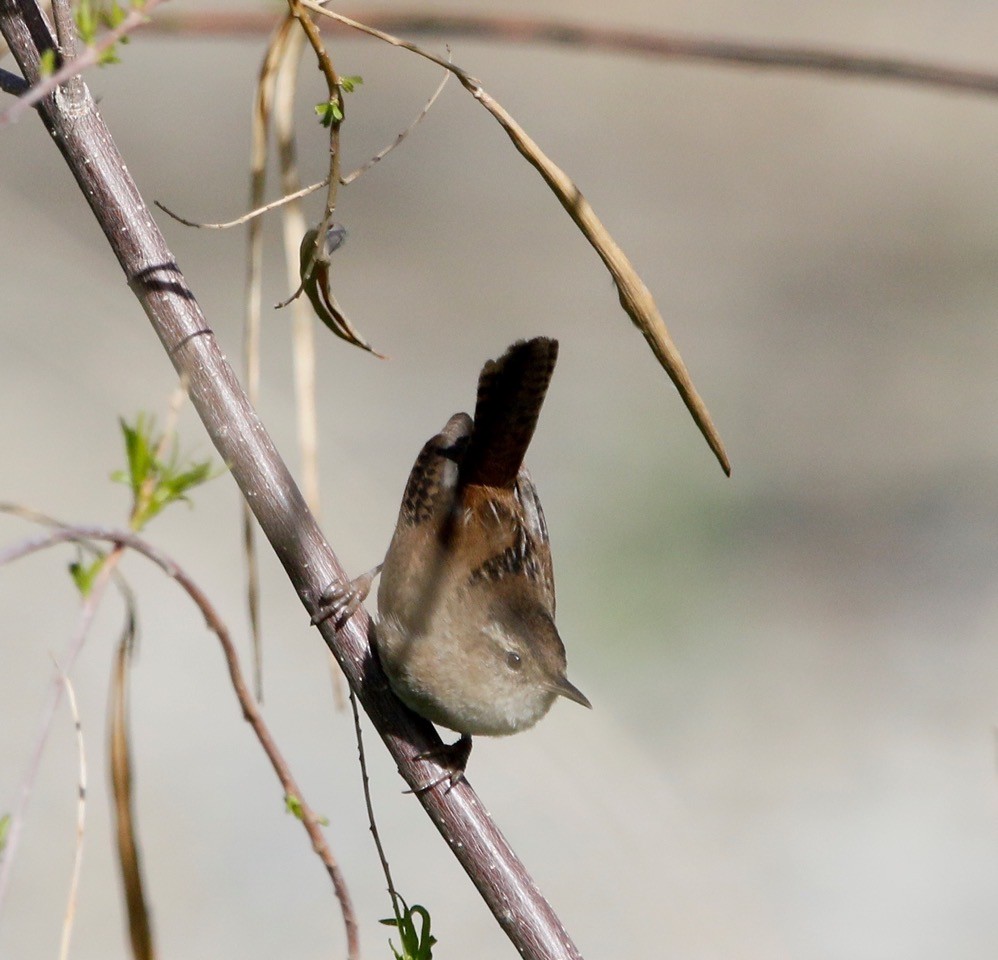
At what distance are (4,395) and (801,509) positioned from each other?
496cm

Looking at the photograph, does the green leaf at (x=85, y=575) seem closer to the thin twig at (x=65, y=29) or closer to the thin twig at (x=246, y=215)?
the thin twig at (x=246, y=215)

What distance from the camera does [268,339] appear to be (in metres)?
8.55

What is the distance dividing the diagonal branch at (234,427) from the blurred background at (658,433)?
7.82ft

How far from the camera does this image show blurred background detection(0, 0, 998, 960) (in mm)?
5336

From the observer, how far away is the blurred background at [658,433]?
534 centimetres

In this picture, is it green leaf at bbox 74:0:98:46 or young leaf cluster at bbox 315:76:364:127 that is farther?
young leaf cluster at bbox 315:76:364:127

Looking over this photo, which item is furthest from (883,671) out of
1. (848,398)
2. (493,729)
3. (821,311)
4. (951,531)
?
(493,729)

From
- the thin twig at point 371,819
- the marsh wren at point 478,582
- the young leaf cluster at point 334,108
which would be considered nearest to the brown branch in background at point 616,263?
the young leaf cluster at point 334,108

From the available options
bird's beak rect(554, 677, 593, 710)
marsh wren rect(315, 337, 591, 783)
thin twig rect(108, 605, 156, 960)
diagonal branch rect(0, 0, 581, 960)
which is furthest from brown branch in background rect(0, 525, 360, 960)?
bird's beak rect(554, 677, 593, 710)

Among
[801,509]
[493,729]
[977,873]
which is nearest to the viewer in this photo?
[493,729]

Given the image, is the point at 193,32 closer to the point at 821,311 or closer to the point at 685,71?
the point at 821,311

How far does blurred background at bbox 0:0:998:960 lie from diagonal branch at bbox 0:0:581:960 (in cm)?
238

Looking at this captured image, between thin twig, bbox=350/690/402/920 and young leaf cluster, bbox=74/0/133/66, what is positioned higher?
young leaf cluster, bbox=74/0/133/66

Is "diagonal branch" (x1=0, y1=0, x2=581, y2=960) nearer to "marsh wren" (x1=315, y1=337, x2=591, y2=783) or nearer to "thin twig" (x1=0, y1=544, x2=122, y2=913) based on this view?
"thin twig" (x1=0, y1=544, x2=122, y2=913)
